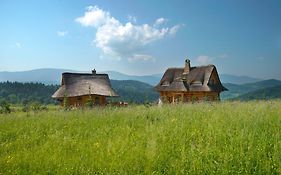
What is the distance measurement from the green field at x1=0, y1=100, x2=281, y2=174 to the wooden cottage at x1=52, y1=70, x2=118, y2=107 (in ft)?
97.3

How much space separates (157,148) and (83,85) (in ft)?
115

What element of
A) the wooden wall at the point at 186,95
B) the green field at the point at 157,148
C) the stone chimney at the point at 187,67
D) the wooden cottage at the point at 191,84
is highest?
the stone chimney at the point at 187,67

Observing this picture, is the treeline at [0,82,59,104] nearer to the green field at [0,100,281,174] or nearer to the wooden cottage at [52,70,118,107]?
the wooden cottage at [52,70,118,107]

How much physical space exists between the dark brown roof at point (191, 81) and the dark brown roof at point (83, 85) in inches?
296

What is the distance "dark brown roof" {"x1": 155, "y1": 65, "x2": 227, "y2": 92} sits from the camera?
131 ft

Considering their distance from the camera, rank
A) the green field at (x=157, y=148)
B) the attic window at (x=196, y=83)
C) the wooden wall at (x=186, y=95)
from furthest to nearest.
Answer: the attic window at (x=196, y=83) → the wooden wall at (x=186, y=95) → the green field at (x=157, y=148)

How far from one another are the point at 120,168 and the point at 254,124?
342cm

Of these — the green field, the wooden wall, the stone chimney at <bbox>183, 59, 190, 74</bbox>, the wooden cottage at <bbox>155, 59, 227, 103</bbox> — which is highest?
the stone chimney at <bbox>183, 59, 190, 74</bbox>

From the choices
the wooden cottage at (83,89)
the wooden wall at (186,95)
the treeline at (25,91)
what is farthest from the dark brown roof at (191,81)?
the treeline at (25,91)

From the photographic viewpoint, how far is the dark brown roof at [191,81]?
39.8 meters

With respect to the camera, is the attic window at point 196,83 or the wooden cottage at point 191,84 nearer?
the wooden cottage at point 191,84

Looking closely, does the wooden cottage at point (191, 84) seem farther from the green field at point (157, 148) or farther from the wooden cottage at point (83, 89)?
the green field at point (157, 148)

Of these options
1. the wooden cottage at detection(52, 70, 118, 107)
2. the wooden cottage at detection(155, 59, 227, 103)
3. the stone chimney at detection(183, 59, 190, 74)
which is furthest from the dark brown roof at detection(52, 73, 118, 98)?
the stone chimney at detection(183, 59, 190, 74)

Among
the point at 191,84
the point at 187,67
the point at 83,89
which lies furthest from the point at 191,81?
the point at 83,89
